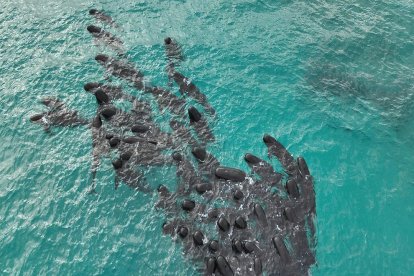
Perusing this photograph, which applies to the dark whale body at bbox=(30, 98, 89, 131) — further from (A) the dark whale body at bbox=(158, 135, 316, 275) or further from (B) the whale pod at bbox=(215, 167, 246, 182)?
(B) the whale pod at bbox=(215, 167, 246, 182)

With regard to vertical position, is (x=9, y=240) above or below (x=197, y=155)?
below

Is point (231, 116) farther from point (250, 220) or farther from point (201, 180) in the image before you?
point (250, 220)

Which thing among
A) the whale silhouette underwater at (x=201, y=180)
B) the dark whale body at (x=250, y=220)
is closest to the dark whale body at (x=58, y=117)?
the whale silhouette underwater at (x=201, y=180)

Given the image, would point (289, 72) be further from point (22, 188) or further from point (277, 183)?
point (22, 188)

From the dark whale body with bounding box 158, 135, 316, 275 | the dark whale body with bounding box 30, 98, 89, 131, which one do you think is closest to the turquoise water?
the dark whale body with bounding box 30, 98, 89, 131

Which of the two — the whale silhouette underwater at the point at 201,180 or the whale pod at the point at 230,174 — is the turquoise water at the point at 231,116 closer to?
the whale silhouette underwater at the point at 201,180

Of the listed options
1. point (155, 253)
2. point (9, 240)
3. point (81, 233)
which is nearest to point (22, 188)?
point (9, 240)

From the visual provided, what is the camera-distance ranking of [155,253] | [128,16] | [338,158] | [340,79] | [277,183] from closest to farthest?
[155,253] < [277,183] < [338,158] < [340,79] < [128,16]
